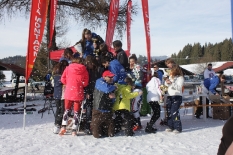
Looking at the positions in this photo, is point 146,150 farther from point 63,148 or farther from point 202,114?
point 202,114

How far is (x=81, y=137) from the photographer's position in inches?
232

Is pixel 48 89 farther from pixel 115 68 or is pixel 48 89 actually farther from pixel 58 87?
pixel 115 68

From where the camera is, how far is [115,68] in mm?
6195

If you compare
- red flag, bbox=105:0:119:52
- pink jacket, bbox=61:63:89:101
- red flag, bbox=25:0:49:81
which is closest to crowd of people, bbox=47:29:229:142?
pink jacket, bbox=61:63:89:101

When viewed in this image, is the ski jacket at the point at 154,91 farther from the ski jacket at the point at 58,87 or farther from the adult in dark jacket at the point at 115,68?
the ski jacket at the point at 58,87

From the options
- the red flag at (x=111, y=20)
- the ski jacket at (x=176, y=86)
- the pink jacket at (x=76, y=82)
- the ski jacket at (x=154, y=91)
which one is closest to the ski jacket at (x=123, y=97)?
the ski jacket at (x=154, y=91)

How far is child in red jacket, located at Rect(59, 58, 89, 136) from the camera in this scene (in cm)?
592

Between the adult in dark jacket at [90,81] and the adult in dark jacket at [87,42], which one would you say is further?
the adult in dark jacket at [87,42]

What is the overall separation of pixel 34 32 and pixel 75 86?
1.81 meters

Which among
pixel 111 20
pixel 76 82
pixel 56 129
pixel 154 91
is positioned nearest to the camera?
pixel 76 82

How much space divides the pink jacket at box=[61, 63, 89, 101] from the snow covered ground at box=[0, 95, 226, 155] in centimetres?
85

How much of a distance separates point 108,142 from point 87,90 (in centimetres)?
132

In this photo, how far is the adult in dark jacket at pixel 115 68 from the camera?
619cm

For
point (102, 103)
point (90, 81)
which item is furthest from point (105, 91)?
point (90, 81)
